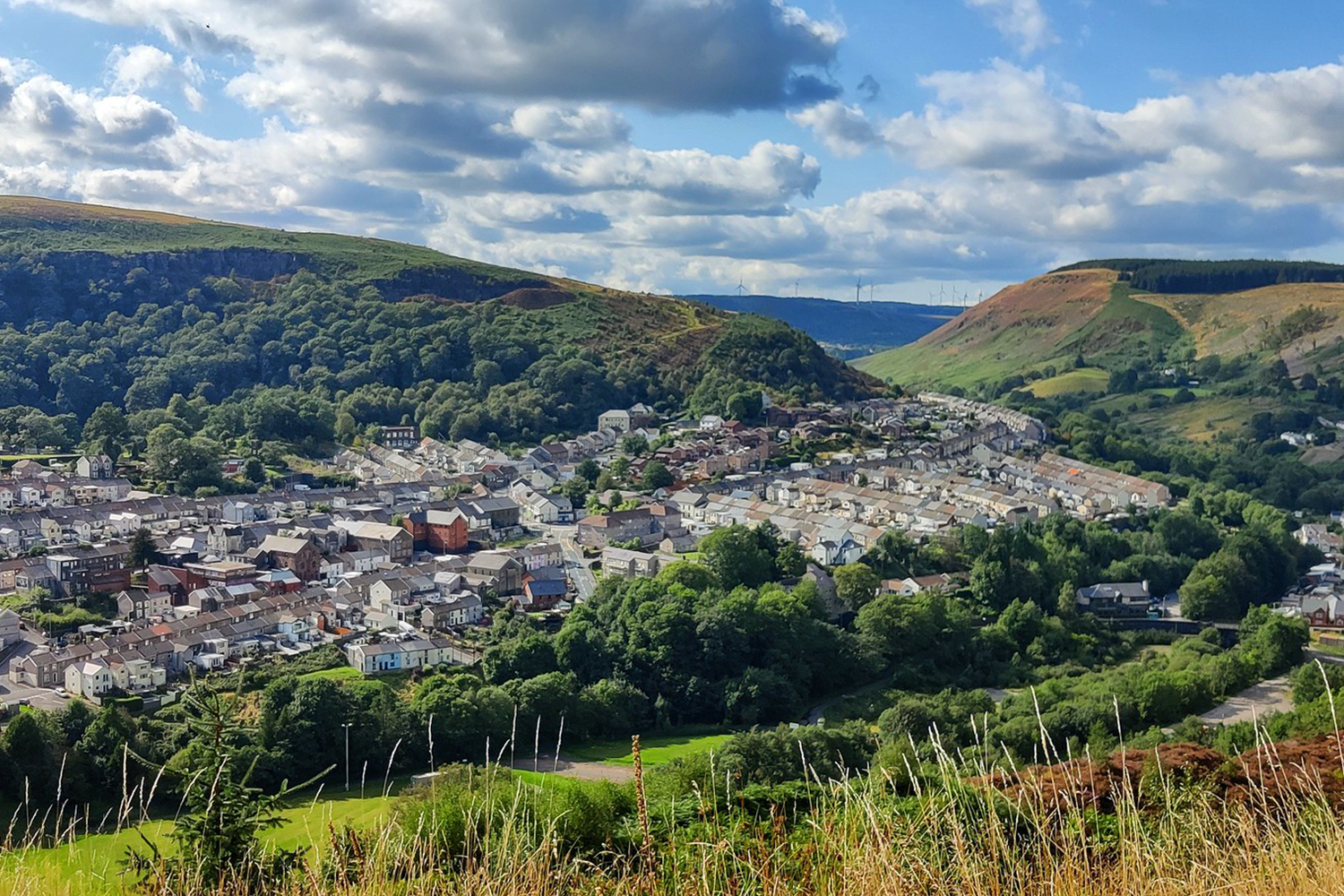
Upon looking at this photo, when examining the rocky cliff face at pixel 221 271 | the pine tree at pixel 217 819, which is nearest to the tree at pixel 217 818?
the pine tree at pixel 217 819

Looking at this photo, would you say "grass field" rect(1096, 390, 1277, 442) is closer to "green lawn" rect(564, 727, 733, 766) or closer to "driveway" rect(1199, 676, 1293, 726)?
"driveway" rect(1199, 676, 1293, 726)

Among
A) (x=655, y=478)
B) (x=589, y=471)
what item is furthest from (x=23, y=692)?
(x=655, y=478)

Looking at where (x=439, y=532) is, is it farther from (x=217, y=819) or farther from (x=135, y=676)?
(x=217, y=819)

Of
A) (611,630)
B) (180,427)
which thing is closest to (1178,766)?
(611,630)

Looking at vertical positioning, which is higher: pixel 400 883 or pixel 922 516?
pixel 400 883

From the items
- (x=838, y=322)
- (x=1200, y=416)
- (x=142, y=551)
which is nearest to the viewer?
(x=142, y=551)

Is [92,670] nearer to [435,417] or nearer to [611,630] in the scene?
[611,630]
